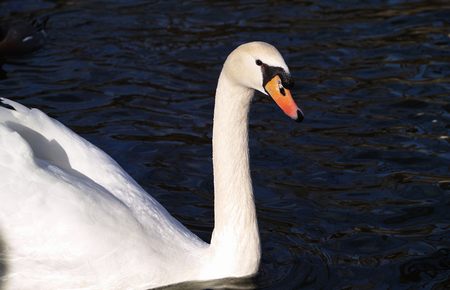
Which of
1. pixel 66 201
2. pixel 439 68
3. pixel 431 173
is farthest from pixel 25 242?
pixel 439 68

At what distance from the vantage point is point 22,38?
1155 cm

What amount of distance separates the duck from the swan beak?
5.91 metres

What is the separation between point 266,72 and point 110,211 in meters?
1.24

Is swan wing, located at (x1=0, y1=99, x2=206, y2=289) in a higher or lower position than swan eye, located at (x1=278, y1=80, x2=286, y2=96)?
lower

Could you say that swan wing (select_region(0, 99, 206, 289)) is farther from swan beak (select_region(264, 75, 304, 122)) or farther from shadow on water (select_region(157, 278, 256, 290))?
swan beak (select_region(264, 75, 304, 122))

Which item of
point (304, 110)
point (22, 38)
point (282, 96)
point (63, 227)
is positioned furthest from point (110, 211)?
point (22, 38)

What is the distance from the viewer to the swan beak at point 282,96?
20.2ft

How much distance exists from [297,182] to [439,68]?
2.92m

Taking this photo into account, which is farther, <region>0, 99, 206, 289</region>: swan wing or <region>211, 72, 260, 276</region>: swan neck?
<region>211, 72, 260, 276</region>: swan neck

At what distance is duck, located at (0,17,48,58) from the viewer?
1169 cm

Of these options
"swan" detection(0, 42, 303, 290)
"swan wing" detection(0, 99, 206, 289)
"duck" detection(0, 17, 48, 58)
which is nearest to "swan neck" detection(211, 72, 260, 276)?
"swan" detection(0, 42, 303, 290)

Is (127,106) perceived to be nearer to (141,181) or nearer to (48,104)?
(48,104)

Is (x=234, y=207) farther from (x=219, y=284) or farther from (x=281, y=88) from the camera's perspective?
(x=281, y=88)

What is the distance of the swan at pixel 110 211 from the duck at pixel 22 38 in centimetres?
510
